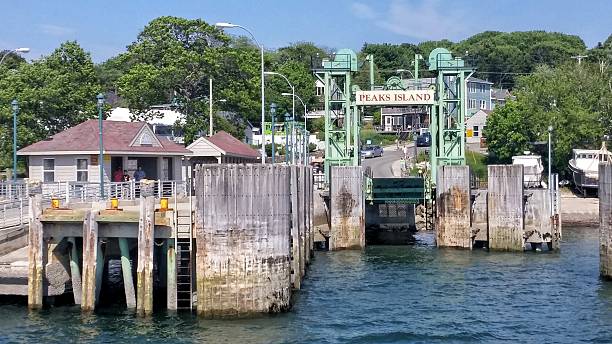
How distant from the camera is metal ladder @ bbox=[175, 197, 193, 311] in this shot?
24.0m

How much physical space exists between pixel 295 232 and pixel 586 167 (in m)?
37.1

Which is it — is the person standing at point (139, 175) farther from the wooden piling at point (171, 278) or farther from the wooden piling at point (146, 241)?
the wooden piling at point (146, 241)

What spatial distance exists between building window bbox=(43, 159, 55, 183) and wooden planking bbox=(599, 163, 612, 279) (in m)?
22.7

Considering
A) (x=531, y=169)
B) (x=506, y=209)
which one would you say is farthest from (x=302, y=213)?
(x=531, y=169)

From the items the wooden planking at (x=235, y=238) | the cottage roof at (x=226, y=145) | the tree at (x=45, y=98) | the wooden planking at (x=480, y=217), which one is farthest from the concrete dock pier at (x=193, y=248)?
the tree at (x=45, y=98)

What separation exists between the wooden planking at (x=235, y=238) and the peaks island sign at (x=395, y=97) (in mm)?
22368

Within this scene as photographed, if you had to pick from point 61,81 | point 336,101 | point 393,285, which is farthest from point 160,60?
point 393,285

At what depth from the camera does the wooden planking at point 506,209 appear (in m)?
40.3

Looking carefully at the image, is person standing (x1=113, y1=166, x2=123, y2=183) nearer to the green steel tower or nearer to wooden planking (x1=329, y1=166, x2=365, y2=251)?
wooden planking (x1=329, y1=166, x2=365, y2=251)

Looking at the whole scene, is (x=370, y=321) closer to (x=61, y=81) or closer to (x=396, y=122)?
(x=61, y=81)

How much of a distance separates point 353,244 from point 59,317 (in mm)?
20812

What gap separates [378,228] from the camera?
47.6m

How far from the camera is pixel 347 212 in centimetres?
4269

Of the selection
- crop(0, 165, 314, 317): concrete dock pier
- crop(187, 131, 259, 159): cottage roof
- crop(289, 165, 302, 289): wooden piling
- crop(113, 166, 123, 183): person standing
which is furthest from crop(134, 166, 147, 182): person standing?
crop(0, 165, 314, 317): concrete dock pier
